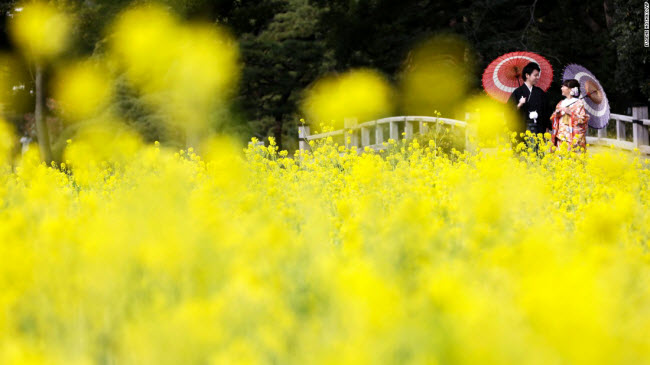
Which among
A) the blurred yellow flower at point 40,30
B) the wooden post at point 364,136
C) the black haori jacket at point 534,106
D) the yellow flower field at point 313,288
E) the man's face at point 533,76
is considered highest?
the blurred yellow flower at point 40,30

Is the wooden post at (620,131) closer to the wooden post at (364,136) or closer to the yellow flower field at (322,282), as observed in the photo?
the wooden post at (364,136)

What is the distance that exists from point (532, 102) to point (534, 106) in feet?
0.17

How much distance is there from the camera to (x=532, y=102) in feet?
32.4

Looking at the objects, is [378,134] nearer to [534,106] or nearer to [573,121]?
[534,106]

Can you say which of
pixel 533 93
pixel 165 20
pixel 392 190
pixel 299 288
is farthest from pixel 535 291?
pixel 165 20

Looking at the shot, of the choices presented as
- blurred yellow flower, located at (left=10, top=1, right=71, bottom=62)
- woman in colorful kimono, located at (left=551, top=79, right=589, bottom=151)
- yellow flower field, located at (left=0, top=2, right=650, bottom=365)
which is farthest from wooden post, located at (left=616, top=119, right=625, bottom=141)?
blurred yellow flower, located at (left=10, top=1, right=71, bottom=62)

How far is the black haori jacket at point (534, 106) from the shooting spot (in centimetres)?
987

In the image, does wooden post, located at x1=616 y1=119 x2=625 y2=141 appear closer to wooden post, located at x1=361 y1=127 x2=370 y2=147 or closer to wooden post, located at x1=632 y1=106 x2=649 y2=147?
wooden post, located at x1=632 y1=106 x2=649 y2=147

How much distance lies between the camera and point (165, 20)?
1898 cm

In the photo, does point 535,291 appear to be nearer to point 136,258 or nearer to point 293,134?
point 136,258

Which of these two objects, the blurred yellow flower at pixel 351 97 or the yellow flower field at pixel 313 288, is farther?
the blurred yellow flower at pixel 351 97

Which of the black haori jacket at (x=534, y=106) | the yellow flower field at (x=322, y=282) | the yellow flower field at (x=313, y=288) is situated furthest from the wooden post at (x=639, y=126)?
the yellow flower field at (x=313, y=288)

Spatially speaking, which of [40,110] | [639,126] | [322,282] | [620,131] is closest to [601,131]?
[620,131]

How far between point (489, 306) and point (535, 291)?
0.21 m
